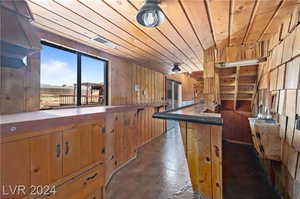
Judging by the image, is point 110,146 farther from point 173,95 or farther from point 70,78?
point 173,95

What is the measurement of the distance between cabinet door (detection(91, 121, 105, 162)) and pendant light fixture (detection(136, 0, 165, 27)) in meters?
1.13

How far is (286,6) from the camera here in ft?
4.29

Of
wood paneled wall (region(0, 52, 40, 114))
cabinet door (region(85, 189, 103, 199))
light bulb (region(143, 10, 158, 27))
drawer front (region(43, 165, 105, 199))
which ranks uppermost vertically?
light bulb (region(143, 10, 158, 27))

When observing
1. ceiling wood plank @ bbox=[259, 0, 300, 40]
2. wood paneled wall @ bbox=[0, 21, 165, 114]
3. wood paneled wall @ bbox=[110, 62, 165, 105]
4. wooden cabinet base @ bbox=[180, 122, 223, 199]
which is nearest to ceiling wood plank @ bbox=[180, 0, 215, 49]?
ceiling wood plank @ bbox=[259, 0, 300, 40]

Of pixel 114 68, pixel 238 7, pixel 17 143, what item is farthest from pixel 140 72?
pixel 17 143

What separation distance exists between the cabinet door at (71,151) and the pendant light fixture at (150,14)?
113cm

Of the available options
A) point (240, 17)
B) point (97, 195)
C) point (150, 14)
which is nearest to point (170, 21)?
point (150, 14)

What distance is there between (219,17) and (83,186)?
206 cm

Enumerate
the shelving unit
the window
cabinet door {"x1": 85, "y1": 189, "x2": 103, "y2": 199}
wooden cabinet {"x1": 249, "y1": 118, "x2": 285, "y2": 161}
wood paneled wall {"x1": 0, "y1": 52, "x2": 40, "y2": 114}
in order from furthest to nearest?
the shelving unit, the window, wooden cabinet {"x1": 249, "y1": 118, "x2": 285, "y2": 161}, cabinet door {"x1": 85, "y1": 189, "x2": 103, "y2": 199}, wood paneled wall {"x1": 0, "y1": 52, "x2": 40, "y2": 114}

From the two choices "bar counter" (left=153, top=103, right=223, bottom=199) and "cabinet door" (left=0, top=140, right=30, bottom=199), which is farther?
"bar counter" (left=153, top=103, right=223, bottom=199)

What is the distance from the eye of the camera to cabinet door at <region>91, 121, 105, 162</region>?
5.31 ft

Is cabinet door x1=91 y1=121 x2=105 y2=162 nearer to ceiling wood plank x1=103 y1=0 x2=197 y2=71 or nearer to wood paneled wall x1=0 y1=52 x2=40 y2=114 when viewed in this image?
wood paneled wall x1=0 y1=52 x2=40 y2=114

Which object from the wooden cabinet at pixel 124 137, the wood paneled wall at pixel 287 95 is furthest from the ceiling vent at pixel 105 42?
the wood paneled wall at pixel 287 95

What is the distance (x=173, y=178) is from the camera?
2.45 meters
